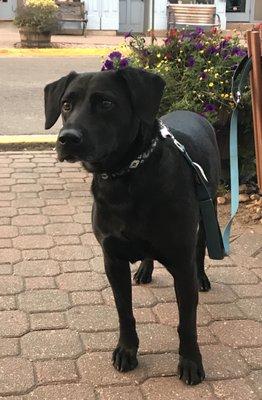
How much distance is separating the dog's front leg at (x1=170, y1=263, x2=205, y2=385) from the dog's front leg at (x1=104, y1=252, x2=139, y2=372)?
0.83ft

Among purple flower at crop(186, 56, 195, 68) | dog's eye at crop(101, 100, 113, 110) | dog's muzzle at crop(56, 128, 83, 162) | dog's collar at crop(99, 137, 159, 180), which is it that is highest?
dog's eye at crop(101, 100, 113, 110)

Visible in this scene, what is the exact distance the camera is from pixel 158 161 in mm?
2770

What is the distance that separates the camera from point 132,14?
22.3 meters

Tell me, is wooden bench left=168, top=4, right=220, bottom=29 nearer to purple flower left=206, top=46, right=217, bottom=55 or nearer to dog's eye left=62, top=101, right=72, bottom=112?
purple flower left=206, top=46, right=217, bottom=55

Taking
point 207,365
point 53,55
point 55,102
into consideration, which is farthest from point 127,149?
point 53,55

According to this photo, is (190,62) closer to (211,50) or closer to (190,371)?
(211,50)

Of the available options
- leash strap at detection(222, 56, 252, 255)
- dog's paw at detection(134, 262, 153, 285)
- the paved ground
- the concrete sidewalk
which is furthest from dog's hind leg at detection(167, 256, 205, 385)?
the concrete sidewalk

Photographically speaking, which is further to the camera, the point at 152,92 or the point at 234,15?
the point at 234,15

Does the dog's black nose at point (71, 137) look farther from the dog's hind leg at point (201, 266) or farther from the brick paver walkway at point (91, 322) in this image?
the dog's hind leg at point (201, 266)

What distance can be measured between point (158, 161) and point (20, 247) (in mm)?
2045

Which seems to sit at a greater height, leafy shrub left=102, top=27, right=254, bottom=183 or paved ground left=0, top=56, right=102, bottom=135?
leafy shrub left=102, top=27, right=254, bottom=183

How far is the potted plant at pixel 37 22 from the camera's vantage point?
17.5m

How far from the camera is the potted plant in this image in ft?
57.3

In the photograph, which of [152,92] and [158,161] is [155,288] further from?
[152,92]
